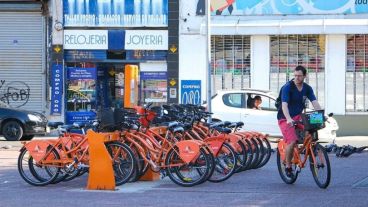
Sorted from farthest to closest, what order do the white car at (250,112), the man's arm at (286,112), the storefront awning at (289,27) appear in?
1. the storefront awning at (289,27)
2. the white car at (250,112)
3. the man's arm at (286,112)

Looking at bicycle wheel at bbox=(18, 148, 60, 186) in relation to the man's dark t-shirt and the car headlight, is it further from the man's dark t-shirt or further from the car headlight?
the car headlight

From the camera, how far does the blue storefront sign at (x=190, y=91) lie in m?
25.9

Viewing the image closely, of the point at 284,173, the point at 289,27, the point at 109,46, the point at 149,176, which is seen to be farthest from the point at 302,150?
the point at 109,46

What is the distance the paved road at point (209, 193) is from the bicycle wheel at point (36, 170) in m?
0.14

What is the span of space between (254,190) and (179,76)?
631 inches

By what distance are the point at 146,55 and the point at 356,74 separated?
293 inches

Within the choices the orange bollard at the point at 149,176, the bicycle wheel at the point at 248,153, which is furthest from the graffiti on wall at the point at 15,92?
the orange bollard at the point at 149,176

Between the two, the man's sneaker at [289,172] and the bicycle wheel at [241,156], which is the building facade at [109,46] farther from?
the man's sneaker at [289,172]

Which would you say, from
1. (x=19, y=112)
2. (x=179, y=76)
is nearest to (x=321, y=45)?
(x=179, y=76)

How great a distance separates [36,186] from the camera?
1127 centimetres

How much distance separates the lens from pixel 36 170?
1142cm

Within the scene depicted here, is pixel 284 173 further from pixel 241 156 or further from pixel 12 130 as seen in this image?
pixel 12 130

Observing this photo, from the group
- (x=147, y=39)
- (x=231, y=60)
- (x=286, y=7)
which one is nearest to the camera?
(x=286, y=7)

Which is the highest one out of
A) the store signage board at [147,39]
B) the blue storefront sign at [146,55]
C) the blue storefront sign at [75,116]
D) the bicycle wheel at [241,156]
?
the store signage board at [147,39]
